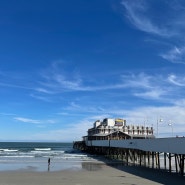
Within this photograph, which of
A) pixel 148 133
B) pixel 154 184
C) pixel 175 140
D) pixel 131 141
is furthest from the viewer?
pixel 148 133

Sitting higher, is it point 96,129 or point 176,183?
point 96,129

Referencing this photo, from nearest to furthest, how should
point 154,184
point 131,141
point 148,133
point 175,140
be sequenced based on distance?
point 154,184, point 175,140, point 131,141, point 148,133

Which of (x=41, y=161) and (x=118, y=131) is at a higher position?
(x=118, y=131)

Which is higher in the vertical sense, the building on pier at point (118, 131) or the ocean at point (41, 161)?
the building on pier at point (118, 131)

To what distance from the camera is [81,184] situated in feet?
92.6

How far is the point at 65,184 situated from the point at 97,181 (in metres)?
3.28

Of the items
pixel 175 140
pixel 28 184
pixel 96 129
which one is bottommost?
pixel 28 184

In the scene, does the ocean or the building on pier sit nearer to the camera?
the ocean

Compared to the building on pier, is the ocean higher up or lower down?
lower down

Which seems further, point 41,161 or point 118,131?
point 118,131

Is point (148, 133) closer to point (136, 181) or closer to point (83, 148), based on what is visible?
point (83, 148)

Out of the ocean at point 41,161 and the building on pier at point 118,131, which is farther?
the building on pier at point 118,131

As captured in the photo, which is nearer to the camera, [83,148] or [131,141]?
[131,141]

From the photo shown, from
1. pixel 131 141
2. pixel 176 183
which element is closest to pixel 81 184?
pixel 176 183
